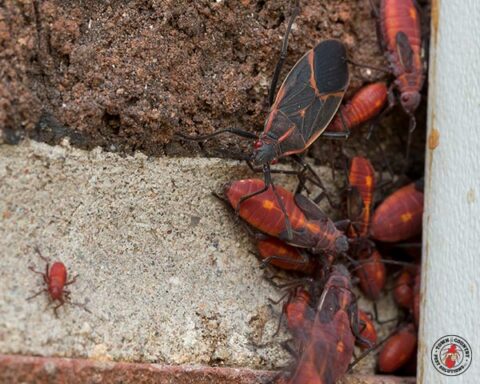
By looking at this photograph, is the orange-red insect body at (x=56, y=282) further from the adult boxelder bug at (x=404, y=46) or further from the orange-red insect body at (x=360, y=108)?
the adult boxelder bug at (x=404, y=46)

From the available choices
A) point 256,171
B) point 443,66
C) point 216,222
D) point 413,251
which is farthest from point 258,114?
point 413,251

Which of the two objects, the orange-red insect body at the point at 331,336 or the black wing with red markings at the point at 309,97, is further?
the black wing with red markings at the point at 309,97

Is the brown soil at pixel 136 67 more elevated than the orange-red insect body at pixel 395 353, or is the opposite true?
the brown soil at pixel 136 67

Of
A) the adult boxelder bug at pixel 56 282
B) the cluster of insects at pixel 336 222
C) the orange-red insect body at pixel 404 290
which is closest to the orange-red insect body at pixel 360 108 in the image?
the cluster of insects at pixel 336 222

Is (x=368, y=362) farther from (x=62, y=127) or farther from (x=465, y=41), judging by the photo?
(x=62, y=127)

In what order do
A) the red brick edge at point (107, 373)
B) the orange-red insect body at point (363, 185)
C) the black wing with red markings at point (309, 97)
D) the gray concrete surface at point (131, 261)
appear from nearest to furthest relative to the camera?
the red brick edge at point (107, 373), the gray concrete surface at point (131, 261), the black wing with red markings at point (309, 97), the orange-red insect body at point (363, 185)

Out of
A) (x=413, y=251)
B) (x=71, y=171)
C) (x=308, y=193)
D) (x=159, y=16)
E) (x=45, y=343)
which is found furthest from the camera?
(x=413, y=251)

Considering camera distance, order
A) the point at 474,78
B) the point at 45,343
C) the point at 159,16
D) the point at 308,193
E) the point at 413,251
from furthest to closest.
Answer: the point at 413,251 < the point at 308,193 < the point at 474,78 < the point at 159,16 < the point at 45,343

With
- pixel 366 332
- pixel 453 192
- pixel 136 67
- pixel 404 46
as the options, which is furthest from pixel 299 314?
pixel 404 46
